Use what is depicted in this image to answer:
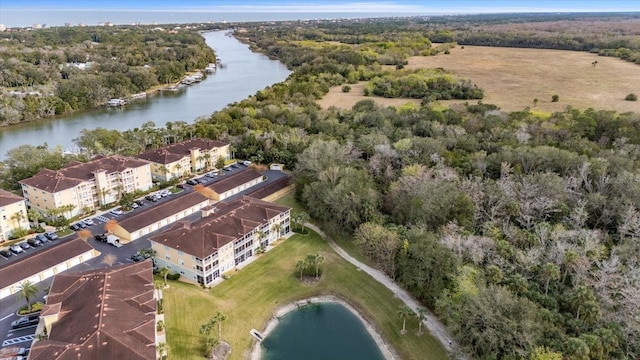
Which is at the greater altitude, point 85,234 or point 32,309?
point 85,234

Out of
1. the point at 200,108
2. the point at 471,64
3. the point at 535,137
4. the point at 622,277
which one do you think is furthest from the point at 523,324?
the point at 471,64

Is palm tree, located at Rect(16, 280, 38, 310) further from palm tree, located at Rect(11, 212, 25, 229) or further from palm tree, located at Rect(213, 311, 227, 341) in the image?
palm tree, located at Rect(213, 311, 227, 341)

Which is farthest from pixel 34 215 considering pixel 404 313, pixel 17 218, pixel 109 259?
pixel 404 313

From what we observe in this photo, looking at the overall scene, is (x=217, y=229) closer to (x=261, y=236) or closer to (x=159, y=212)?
(x=261, y=236)

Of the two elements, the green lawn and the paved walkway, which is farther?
the paved walkway

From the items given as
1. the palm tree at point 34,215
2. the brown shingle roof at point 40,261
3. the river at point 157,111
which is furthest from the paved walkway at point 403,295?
the river at point 157,111

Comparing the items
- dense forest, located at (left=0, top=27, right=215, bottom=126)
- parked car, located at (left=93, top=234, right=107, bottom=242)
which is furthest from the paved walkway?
dense forest, located at (left=0, top=27, right=215, bottom=126)

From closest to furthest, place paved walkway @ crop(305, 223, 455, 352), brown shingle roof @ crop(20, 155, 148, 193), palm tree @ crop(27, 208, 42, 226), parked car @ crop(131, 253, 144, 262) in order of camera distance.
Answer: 1. paved walkway @ crop(305, 223, 455, 352)
2. parked car @ crop(131, 253, 144, 262)
3. palm tree @ crop(27, 208, 42, 226)
4. brown shingle roof @ crop(20, 155, 148, 193)
